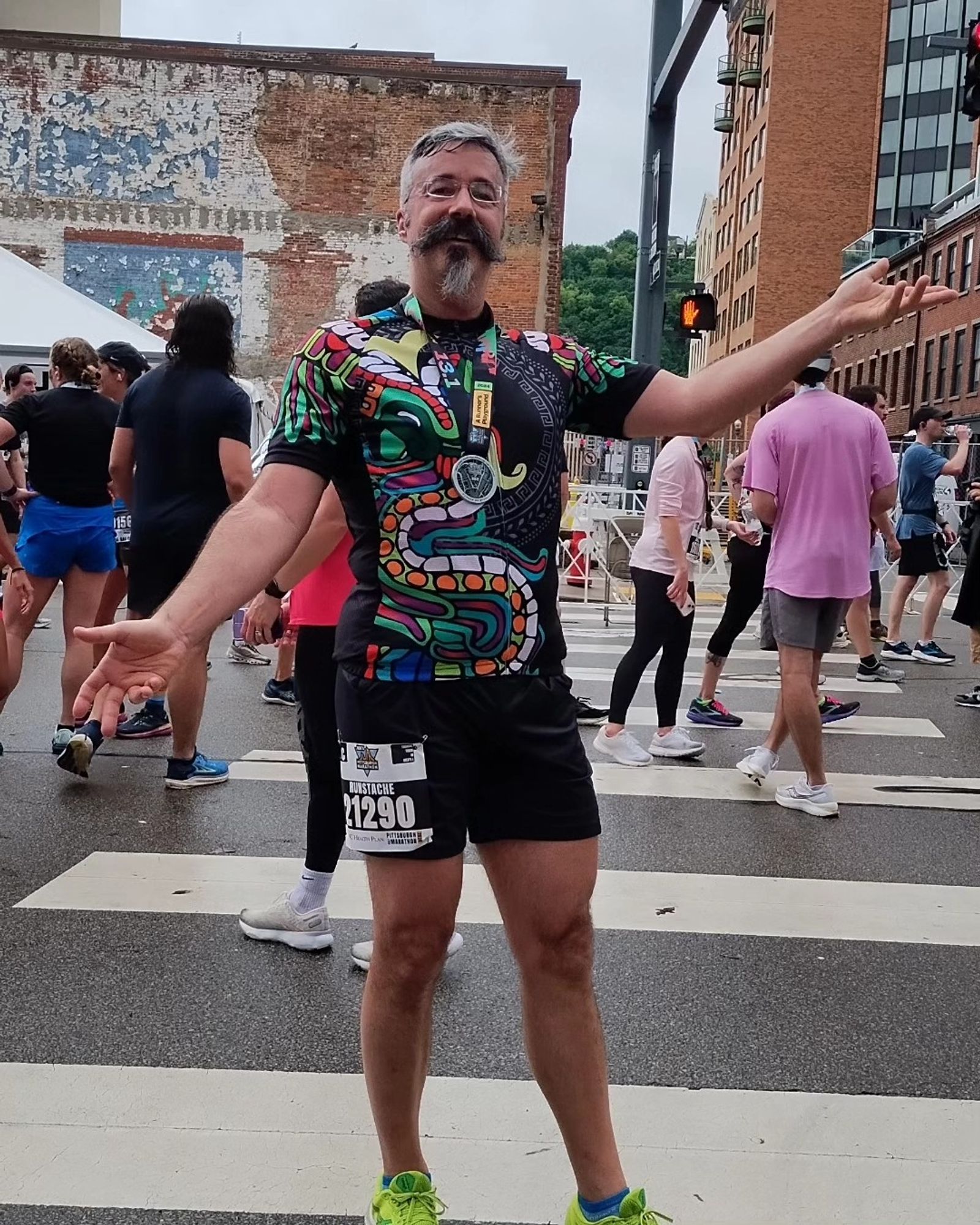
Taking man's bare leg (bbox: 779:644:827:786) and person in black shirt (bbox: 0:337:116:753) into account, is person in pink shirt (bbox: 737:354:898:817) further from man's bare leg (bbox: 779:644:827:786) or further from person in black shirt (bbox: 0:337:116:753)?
person in black shirt (bbox: 0:337:116:753)

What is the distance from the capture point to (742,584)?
8219 millimetres

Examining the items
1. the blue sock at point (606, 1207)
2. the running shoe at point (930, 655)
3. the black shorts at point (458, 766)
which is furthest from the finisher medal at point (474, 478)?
the running shoe at point (930, 655)

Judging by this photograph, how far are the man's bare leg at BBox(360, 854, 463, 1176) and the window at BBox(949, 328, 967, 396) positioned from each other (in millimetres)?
45099

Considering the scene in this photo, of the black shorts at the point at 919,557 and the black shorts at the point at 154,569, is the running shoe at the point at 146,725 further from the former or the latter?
the black shorts at the point at 919,557

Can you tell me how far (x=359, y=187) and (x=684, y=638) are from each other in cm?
2211

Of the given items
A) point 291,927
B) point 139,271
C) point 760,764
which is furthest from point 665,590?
point 139,271

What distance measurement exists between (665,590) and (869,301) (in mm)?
4602

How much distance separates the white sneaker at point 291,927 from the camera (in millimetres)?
4227

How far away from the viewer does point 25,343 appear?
1345 cm

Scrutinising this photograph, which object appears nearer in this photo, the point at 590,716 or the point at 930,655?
the point at 590,716

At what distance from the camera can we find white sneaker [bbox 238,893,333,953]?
13.9ft

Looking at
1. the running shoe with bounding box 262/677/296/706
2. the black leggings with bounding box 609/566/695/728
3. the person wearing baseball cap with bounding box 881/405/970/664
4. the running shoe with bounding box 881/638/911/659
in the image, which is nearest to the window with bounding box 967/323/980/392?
the person wearing baseball cap with bounding box 881/405/970/664

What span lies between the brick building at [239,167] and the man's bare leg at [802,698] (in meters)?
21.9

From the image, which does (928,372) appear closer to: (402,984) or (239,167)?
(239,167)
